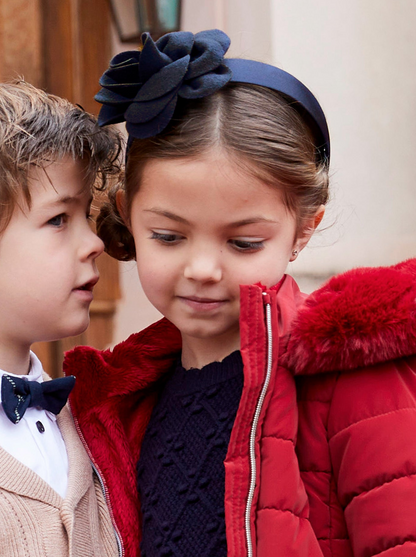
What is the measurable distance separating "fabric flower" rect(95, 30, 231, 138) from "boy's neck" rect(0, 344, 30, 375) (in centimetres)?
51

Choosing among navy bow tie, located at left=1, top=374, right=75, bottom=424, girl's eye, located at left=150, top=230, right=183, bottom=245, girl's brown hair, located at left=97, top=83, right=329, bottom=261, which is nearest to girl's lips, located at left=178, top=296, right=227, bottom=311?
girl's eye, located at left=150, top=230, right=183, bottom=245

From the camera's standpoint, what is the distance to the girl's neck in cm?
134

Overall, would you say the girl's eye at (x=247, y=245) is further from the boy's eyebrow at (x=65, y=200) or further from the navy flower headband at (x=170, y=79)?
the boy's eyebrow at (x=65, y=200)

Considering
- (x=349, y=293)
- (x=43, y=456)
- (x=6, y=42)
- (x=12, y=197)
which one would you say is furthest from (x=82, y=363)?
(x=6, y=42)

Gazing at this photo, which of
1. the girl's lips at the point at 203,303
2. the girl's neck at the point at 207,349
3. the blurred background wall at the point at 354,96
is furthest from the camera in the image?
the blurred background wall at the point at 354,96

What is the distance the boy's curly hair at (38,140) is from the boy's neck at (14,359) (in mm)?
254

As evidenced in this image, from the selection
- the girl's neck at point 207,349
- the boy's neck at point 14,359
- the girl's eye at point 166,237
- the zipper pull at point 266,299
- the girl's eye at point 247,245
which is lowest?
the boy's neck at point 14,359

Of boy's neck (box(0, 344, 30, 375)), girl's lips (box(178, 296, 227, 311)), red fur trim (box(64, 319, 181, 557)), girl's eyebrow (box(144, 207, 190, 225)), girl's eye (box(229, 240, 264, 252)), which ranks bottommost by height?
red fur trim (box(64, 319, 181, 557))

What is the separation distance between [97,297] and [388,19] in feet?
5.33


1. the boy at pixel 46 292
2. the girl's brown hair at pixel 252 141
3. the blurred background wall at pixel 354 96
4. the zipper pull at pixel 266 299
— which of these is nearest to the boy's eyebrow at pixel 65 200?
the boy at pixel 46 292

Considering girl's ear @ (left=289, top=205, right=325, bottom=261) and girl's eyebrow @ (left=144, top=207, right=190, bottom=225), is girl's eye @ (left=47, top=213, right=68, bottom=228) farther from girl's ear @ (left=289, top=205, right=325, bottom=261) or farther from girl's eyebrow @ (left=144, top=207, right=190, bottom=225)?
girl's ear @ (left=289, top=205, right=325, bottom=261)

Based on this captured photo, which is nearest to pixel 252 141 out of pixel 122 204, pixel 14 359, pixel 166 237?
pixel 166 237

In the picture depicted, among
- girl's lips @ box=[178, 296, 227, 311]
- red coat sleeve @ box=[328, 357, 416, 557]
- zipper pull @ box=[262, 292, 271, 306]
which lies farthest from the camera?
girl's lips @ box=[178, 296, 227, 311]

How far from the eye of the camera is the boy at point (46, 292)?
127 cm
